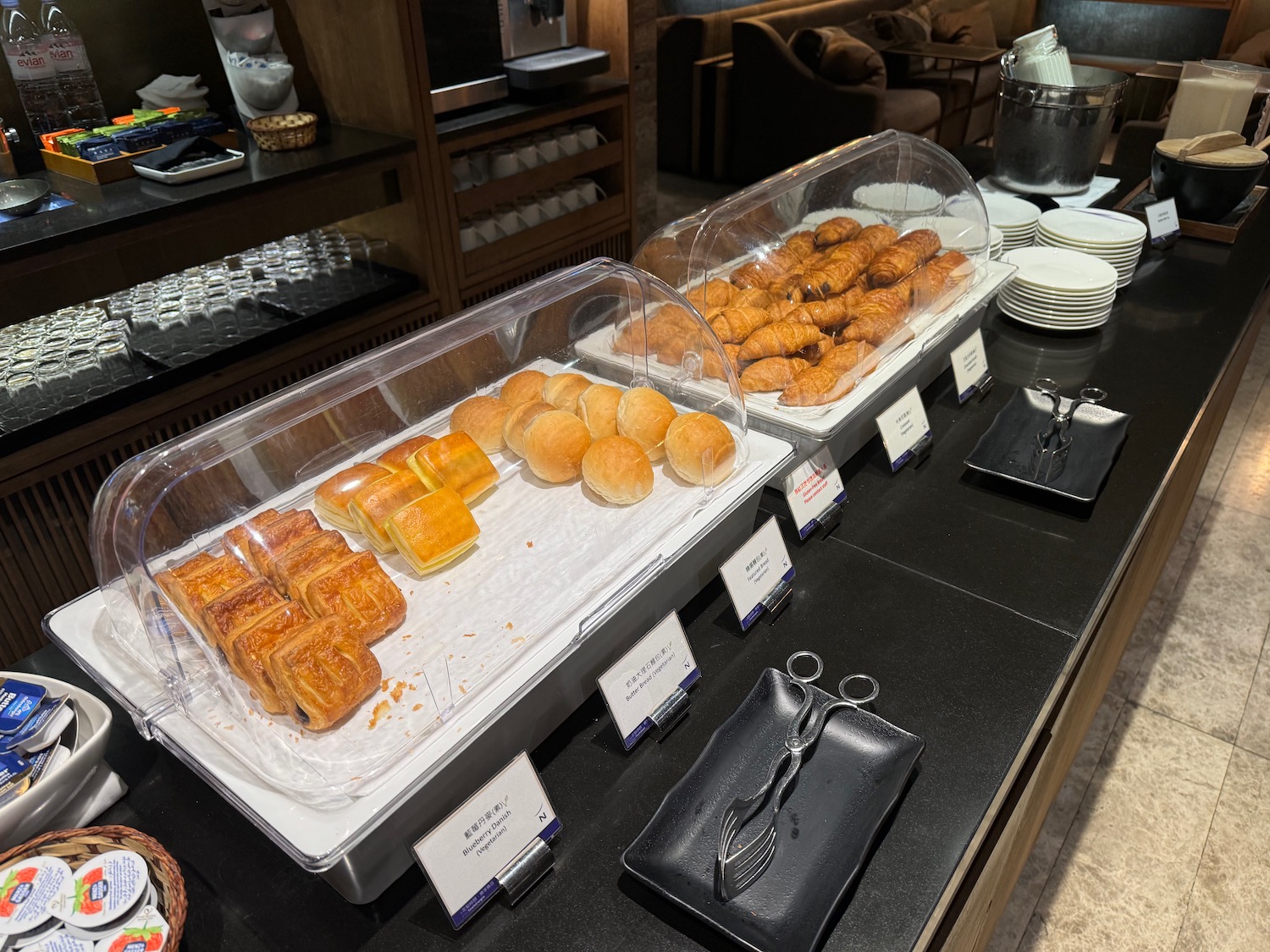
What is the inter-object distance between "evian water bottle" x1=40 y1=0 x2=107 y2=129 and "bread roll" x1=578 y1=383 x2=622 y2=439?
1.66 m

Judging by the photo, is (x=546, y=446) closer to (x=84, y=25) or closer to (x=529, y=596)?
(x=529, y=596)

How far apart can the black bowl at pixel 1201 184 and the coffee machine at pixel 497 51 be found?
1.60 m

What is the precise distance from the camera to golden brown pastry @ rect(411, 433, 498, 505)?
3.31 feet

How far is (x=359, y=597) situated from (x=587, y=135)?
2.32 m

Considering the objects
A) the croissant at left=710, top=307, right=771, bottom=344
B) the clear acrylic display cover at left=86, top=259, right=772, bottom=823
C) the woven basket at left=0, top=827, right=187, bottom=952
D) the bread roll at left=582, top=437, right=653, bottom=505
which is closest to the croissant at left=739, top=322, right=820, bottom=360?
the croissant at left=710, top=307, right=771, bottom=344

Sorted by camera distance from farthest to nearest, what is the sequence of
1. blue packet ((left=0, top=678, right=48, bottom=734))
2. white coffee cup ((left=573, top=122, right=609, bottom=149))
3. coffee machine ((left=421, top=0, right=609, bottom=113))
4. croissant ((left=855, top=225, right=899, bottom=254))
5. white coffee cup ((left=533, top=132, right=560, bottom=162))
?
1. white coffee cup ((left=573, top=122, right=609, bottom=149))
2. white coffee cup ((left=533, top=132, right=560, bottom=162))
3. coffee machine ((left=421, top=0, right=609, bottom=113))
4. croissant ((left=855, top=225, right=899, bottom=254))
5. blue packet ((left=0, top=678, right=48, bottom=734))

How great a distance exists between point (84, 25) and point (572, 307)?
1.67m

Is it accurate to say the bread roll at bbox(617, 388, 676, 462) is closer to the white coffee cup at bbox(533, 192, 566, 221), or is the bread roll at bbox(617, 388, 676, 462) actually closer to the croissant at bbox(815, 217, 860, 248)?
the croissant at bbox(815, 217, 860, 248)

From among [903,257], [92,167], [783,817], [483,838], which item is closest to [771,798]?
[783,817]

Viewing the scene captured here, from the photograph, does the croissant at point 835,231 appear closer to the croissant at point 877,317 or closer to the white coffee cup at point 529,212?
the croissant at point 877,317

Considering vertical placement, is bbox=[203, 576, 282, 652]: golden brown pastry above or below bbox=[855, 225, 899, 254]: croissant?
below

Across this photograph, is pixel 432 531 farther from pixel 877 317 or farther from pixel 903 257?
pixel 903 257

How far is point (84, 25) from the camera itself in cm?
206

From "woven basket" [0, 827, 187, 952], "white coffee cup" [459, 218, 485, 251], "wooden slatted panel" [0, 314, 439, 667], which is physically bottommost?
"wooden slatted panel" [0, 314, 439, 667]
